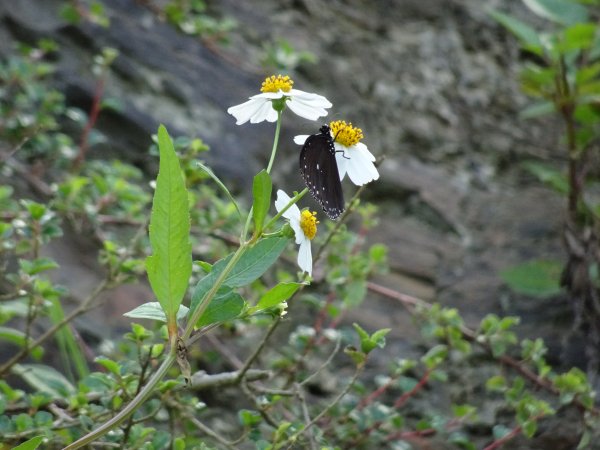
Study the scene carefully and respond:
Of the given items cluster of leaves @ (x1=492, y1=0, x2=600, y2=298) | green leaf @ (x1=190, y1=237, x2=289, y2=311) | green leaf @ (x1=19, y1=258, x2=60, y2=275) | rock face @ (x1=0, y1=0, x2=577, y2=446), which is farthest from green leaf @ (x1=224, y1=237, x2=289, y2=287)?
cluster of leaves @ (x1=492, y1=0, x2=600, y2=298)

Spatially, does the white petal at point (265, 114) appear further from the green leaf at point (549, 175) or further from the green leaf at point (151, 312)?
the green leaf at point (549, 175)

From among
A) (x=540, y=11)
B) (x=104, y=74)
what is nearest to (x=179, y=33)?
(x=104, y=74)

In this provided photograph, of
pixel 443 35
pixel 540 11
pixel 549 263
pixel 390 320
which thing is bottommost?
pixel 390 320

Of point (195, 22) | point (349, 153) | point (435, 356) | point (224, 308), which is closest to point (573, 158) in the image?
point (435, 356)

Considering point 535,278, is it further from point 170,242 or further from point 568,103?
point 170,242

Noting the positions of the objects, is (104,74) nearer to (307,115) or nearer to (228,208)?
(228,208)
